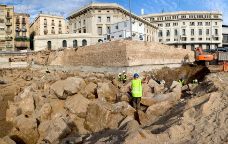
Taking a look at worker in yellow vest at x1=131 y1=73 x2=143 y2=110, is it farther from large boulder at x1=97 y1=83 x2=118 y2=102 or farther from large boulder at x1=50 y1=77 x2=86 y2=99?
large boulder at x1=50 y1=77 x2=86 y2=99

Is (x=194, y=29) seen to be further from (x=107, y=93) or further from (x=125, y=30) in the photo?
(x=107, y=93)

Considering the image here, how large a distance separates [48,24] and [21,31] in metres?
7.37

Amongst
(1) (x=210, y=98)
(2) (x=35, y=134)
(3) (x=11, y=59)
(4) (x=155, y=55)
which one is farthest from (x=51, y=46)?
(1) (x=210, y=98)

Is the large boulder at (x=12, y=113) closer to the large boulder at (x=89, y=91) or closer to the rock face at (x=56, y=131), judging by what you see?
the rock face at (x=56, y=131)

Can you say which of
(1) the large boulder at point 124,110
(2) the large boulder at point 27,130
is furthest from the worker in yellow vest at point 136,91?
(2) the large boulder at point 27,130

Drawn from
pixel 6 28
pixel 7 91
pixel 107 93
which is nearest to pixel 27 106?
pixel 107 93

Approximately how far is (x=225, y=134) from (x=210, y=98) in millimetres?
2769

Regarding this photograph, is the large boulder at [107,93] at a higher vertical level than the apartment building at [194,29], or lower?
lower

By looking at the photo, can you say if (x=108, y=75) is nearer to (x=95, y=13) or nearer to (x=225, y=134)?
(x=225, y=134)

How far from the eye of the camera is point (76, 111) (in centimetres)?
1681

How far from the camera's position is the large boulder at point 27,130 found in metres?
14.9

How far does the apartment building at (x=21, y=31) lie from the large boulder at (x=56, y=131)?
51171 millimetres

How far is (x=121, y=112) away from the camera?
15.3 metres

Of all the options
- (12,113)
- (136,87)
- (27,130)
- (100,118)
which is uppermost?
(136,87)
